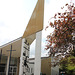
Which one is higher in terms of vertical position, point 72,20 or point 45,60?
point 72,20

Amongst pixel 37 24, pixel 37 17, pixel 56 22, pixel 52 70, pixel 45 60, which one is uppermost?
pixel 56 22

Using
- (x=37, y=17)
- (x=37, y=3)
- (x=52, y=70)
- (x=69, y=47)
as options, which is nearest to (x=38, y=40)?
(x=37, y=17)

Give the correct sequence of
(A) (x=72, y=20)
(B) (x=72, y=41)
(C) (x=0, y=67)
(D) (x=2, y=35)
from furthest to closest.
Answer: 1. (C) (x=0, y=67)
2. (D) (x=2, y=35)
3. (B) (x=72, y=41)
4. (A) (x=72, y=20)

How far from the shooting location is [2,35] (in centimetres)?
1249

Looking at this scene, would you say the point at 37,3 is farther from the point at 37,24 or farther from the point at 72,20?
the point at 72,20

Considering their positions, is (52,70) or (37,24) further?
(52,70)

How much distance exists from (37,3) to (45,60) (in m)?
15.0

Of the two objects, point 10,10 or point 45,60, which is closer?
point 10,10

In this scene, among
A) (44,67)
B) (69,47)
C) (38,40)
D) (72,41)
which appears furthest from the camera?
(44,67)

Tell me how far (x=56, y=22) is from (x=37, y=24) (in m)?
3.12

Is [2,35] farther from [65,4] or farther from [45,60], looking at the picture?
[45,60]

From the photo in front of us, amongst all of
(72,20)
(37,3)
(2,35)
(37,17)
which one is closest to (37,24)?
(37,17)

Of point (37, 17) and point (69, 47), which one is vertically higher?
point (37, 17)

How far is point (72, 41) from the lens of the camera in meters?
8.00
